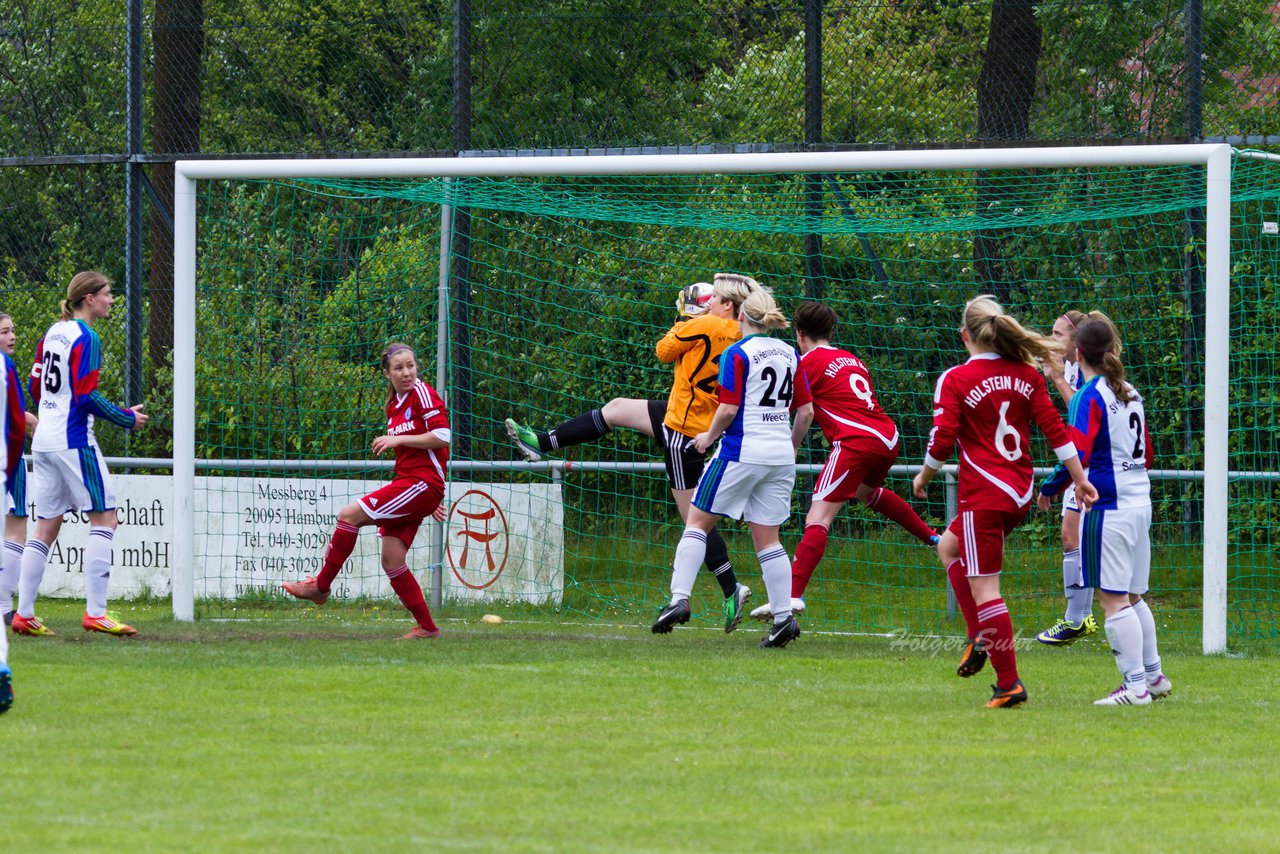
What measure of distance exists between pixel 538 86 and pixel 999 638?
723 cm

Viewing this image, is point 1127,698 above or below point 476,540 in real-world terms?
below

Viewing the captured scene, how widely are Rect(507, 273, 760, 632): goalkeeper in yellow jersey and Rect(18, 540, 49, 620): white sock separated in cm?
291

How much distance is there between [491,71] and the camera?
42.0 feet

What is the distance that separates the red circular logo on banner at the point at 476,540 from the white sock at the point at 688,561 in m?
2.78

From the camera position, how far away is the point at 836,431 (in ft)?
31.0

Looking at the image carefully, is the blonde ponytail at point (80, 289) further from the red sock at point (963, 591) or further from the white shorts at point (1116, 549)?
the white shorts at point (1116, 549)

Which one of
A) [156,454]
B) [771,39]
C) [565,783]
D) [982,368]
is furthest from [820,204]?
[565,783]

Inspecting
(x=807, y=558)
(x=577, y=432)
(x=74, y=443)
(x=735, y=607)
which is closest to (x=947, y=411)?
(x=807, y=558)

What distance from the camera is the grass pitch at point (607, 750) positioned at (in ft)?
15.7

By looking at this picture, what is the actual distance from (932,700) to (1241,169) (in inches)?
178

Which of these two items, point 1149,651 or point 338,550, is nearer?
point 1149,651

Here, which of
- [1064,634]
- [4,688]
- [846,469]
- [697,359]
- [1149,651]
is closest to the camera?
[4,688]

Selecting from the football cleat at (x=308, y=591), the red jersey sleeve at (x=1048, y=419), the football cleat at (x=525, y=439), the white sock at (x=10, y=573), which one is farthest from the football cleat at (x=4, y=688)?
the football cleat at (x=525, y=439)

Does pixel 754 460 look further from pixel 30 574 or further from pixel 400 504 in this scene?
pixel 30 574
